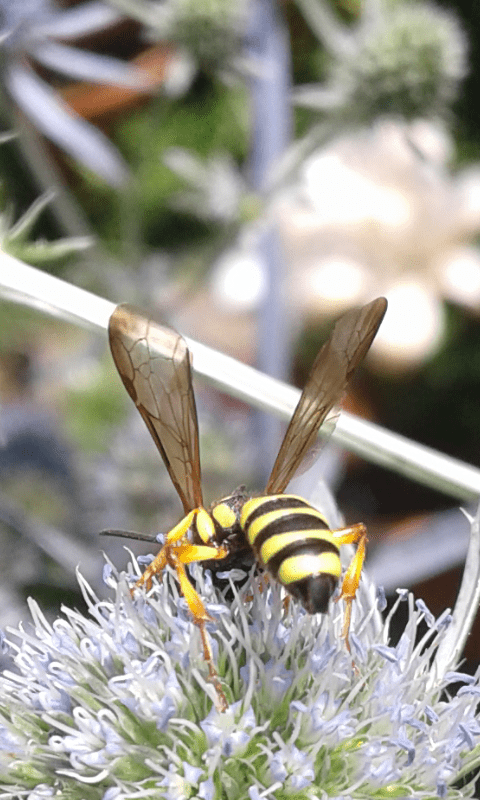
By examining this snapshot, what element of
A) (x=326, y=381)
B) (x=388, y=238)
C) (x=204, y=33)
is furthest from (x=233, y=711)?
(x=388, y=238)

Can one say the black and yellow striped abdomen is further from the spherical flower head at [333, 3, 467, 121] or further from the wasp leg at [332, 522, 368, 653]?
the spherical flower head at [333, 3, 467, 121]

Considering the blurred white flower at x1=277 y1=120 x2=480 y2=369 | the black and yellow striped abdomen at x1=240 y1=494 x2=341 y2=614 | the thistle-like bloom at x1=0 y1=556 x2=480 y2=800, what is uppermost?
the blurred white flower at x1=277 y1=120 x2=480 y2=369

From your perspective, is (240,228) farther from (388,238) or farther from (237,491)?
(237,491)

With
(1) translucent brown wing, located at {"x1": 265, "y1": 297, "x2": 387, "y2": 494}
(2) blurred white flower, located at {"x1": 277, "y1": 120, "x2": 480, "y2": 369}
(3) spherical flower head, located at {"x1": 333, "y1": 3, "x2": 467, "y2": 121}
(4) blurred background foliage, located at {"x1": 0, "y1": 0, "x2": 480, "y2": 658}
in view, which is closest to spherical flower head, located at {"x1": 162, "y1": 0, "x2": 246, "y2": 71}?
(4) blurred background foliage, located at {"x1": 0, "y1": 0, "x2": 480, "y2": 658}

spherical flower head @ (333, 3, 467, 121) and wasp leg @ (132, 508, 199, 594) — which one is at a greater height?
spherical flower head @ (333, 3, 467, 121)

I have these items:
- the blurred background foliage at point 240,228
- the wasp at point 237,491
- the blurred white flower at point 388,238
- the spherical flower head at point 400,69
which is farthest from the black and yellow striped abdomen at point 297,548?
the blurred white flower at point 388,238

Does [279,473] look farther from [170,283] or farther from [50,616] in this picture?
[170,283]

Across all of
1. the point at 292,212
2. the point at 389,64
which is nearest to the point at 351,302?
the point at 292,212
